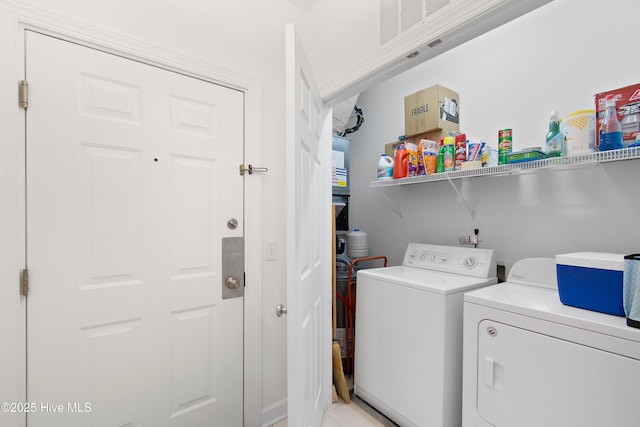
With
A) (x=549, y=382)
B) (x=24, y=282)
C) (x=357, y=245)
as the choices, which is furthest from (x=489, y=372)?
(x=24, y=282)

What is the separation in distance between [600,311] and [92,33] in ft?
7.94

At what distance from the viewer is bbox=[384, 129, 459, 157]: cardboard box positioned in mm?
2139

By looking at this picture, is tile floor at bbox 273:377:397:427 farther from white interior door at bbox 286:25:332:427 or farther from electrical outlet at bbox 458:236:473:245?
electrical outlet at bbox 458:236:473:245

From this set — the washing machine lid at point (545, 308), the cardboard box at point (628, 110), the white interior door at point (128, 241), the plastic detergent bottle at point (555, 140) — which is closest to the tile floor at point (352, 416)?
the white interior door at point (128, 241)

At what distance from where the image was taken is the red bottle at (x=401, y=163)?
2.24m

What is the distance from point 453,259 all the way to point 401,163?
0.82 m

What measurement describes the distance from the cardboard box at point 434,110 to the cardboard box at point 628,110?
2.94 feet

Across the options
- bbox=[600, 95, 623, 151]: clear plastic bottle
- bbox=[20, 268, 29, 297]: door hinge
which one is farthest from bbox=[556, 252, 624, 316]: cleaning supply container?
bbox=[20, 268, 29, 297]: door hinge

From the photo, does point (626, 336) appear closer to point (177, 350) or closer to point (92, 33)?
point (177, 350)

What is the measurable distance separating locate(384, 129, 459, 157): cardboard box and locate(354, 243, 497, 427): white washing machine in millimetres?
853

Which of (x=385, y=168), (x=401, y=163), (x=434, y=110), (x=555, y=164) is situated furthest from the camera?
(x=385, y=168)

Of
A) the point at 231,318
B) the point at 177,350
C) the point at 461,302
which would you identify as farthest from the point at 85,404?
the point at 461,302

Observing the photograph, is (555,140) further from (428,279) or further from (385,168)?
(385,168)

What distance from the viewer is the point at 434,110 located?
2.10 meters
